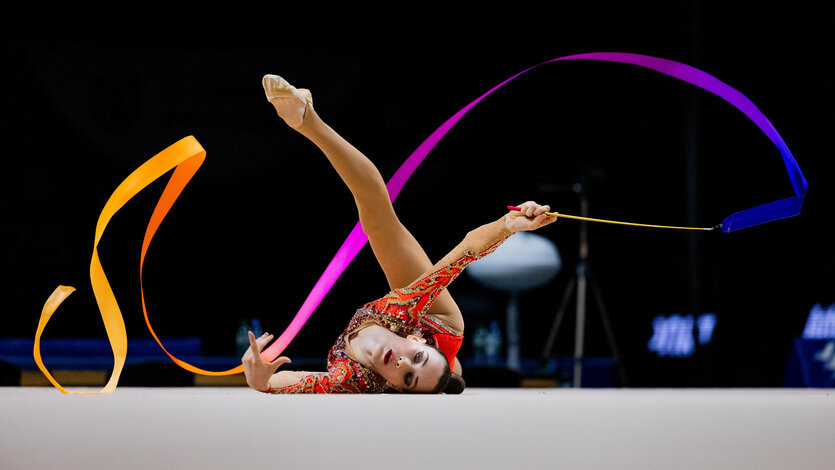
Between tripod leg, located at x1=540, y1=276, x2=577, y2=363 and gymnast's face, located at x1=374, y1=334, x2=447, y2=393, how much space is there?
198 centimetres

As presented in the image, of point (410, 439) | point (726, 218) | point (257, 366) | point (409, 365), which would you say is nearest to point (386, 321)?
point (409, 365)

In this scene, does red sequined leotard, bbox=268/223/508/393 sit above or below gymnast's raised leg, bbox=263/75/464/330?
below

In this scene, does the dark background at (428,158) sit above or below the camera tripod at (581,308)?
above

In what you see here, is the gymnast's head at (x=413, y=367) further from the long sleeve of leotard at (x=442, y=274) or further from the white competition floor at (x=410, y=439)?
the white competition floor at (x=410, y=439)

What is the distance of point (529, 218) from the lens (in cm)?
164

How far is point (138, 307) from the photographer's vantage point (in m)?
3.54

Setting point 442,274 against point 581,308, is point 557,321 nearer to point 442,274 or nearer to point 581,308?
point 581,308

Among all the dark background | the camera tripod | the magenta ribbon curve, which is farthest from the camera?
the camera tripod

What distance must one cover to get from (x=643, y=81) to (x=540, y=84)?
1.63ft

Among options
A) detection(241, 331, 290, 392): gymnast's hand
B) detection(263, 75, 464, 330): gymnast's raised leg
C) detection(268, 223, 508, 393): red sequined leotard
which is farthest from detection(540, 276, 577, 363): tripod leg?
detection(241, 331, 290, 392): gymnast's hand

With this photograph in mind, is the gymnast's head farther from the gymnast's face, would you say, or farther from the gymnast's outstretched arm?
the gymnast's outstretched arm

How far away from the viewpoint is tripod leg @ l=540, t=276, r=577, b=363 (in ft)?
12.1

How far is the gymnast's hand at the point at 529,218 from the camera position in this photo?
162 centimetres

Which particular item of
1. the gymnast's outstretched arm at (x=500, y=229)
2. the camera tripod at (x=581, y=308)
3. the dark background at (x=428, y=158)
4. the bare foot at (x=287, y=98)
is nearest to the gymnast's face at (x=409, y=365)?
the gymnast's outstretched arm at (x=500, y=229)
